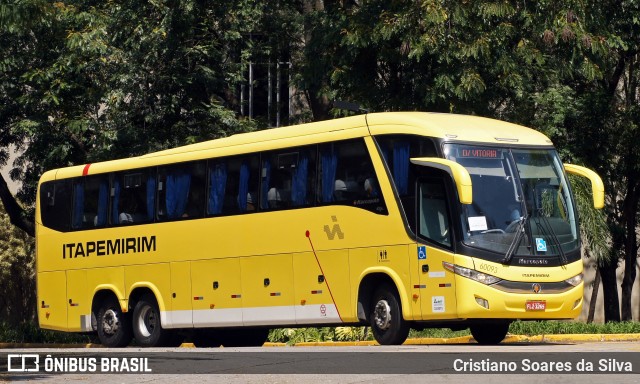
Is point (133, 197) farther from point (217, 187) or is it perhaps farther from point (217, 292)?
point (217, 292)

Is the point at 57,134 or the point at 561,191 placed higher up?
the point at 57,134

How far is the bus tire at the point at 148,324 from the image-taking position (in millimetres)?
25609

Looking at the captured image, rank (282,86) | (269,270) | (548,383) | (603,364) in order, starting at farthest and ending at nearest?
1. (282,86)
2. (269,270)
3. (603,364)
4. (548,383)

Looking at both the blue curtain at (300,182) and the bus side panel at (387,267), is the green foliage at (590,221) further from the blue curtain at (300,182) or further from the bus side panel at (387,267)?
the bus side panel at (387,267)

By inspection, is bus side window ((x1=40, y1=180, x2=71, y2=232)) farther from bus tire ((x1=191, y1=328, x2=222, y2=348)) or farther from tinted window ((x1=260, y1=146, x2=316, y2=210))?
tinted window ((x1=260, y1=146, x2=316, y2=210))

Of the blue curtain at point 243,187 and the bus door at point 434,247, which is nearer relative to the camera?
the bus door at point 434,247

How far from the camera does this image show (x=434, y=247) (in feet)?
67.2

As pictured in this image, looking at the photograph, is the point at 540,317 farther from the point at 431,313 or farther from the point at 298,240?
the point at 298,240

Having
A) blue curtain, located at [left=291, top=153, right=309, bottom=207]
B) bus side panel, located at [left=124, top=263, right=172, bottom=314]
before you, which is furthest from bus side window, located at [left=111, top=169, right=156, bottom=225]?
blue curtain, located at [left=291, top=153, right=309, bottom=207]

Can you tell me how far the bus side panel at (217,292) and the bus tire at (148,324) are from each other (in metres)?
1.08


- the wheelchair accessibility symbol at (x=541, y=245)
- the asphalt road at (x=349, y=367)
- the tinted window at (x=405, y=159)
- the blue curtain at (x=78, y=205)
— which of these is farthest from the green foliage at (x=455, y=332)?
the asphalt road at (x=349, y=367)

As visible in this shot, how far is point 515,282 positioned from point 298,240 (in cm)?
419

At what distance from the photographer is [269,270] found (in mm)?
23516

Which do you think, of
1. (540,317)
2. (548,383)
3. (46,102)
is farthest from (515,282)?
(46,102)
